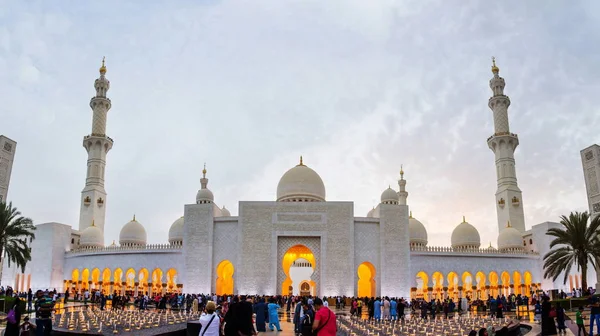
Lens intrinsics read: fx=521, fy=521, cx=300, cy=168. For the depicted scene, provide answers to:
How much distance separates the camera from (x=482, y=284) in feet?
102

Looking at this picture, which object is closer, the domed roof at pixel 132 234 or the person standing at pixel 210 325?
the person standing at pixel 210 325

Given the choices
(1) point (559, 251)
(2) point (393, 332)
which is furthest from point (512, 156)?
(2) point (393, 332)

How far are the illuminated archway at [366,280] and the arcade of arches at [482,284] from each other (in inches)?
109

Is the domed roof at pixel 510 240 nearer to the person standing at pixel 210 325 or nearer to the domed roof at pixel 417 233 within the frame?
the domed roof at pixel 417 233

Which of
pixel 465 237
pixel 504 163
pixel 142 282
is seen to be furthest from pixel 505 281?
pixel 142 282

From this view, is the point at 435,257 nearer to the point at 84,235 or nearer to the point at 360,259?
the point at 360,259

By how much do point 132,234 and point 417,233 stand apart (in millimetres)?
19454

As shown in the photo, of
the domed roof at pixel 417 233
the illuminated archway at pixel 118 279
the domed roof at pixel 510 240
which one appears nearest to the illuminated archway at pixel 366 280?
the domed roof at pixel 417 233

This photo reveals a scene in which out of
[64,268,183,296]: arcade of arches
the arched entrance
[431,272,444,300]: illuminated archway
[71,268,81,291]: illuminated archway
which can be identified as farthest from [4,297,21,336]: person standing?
the arched entrance

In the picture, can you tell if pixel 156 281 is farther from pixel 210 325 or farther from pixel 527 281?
pixel 210 325

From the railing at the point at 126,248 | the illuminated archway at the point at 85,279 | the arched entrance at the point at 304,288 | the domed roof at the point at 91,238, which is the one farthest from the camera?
the arched entrance at the point at 304,288

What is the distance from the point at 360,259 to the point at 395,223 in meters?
2.85

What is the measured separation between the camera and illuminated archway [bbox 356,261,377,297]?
95.8 feet

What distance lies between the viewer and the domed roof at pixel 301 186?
31828 millimetres
